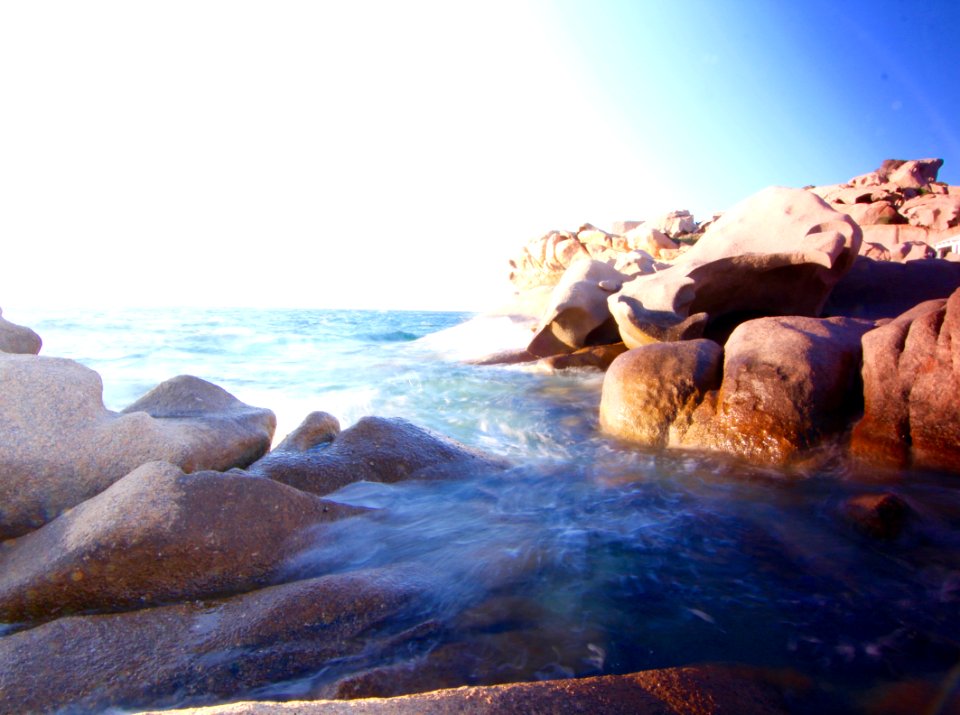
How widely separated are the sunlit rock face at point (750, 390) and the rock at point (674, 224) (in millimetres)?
21026

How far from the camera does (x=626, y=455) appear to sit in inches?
180

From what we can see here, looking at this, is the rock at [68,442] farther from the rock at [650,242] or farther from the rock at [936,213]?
the rock at [936,213]

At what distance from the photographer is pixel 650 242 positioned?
2212cm

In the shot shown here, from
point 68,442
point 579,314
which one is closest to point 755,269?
point 579,314

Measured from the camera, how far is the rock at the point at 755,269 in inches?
269

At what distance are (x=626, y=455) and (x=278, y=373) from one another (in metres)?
8.13

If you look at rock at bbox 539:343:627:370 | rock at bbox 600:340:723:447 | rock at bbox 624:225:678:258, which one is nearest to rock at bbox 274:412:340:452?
rock at bbox 600:340:723:447

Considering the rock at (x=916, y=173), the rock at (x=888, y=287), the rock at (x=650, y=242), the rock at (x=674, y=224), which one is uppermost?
the rock at (x=916, y=173)

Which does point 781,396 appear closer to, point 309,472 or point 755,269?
point 309,472

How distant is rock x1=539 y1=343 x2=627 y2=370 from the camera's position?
30.5ft

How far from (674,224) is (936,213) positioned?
33.4ft

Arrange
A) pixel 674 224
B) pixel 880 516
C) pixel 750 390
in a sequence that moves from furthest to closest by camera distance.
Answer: pixel 674 224
pixel 750 390
pixel 880 516

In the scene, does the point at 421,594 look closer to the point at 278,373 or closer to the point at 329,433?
the point at 329,433

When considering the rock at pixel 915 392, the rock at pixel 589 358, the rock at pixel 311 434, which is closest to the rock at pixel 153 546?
the rock at pixel 311 434
